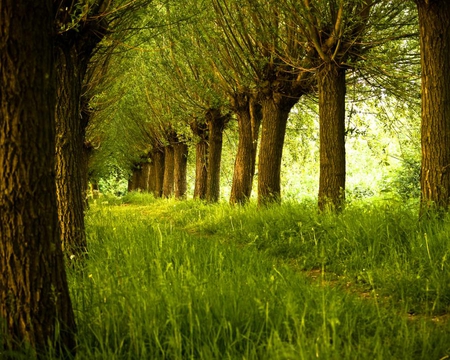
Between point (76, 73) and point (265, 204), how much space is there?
5257 millimetres

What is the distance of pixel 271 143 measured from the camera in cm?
1053

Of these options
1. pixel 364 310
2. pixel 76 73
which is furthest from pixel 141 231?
pixel 364 310

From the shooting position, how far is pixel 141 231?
22.5 ft

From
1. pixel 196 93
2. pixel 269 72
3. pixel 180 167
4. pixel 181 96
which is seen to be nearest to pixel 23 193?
pixel 269 72

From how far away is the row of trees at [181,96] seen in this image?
245cm

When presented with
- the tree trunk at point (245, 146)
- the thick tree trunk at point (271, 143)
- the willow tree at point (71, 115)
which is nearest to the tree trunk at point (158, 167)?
the tree trunk at point (245, 146)

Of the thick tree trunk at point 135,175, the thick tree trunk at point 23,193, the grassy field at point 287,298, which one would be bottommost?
the grassy field at point 287,298

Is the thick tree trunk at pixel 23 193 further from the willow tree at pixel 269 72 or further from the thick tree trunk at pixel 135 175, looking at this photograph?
the thick tree trunk at pixel 135 175

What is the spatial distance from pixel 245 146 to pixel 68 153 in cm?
710

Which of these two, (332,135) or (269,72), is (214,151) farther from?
(332,135)

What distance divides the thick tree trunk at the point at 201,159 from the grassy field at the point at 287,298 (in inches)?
397

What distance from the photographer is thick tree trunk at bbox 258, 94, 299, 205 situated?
10.4 meters

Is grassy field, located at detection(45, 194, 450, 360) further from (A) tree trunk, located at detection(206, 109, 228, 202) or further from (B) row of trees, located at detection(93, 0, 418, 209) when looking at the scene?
(A) tree trunk, located at detection(206, 109, 228, 202)

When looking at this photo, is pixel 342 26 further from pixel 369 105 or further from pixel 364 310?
pixel 364 310
